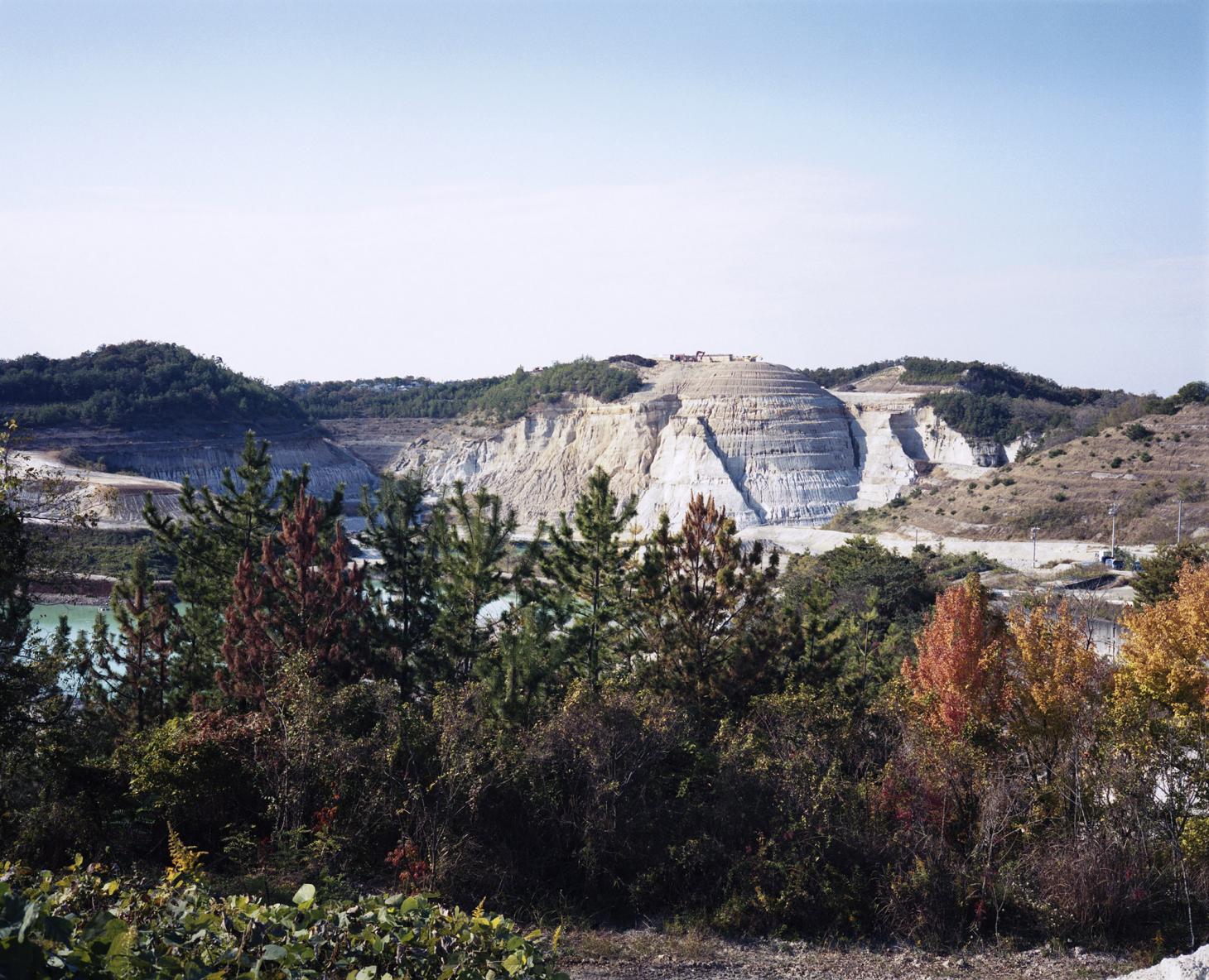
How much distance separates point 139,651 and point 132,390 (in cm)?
6920

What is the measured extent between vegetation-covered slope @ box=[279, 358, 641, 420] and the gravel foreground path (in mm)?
77423

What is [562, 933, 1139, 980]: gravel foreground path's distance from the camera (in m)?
10.7

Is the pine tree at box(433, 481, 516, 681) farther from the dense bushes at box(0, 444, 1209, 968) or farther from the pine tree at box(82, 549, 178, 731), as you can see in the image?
the pine tree at box(82, 549, 178, 731)

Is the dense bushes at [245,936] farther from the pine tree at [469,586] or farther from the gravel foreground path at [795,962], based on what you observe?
the pine tree at [469,586]

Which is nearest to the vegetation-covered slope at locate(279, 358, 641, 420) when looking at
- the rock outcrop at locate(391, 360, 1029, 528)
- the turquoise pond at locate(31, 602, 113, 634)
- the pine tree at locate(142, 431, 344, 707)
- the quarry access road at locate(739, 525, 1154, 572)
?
the rock outcrop at locate(391, 360, 1029, 528)

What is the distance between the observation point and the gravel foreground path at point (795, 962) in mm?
10664

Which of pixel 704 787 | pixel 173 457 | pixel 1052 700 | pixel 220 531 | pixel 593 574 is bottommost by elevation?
pixel 704 787

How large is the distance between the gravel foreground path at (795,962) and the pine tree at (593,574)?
8.93 m

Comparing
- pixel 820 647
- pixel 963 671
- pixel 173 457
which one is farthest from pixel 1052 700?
pixel 173 457

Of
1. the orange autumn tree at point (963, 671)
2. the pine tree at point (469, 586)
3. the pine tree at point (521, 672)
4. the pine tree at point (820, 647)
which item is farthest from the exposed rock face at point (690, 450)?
the orange autumn tree at point (963, 671)

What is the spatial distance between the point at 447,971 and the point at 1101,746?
11.2m

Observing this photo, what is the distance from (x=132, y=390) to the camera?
8338 centimetres

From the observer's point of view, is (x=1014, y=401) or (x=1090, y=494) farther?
(x=1014, y=401)

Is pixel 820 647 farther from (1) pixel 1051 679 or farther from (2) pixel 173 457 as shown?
(2) pixel 173 457
